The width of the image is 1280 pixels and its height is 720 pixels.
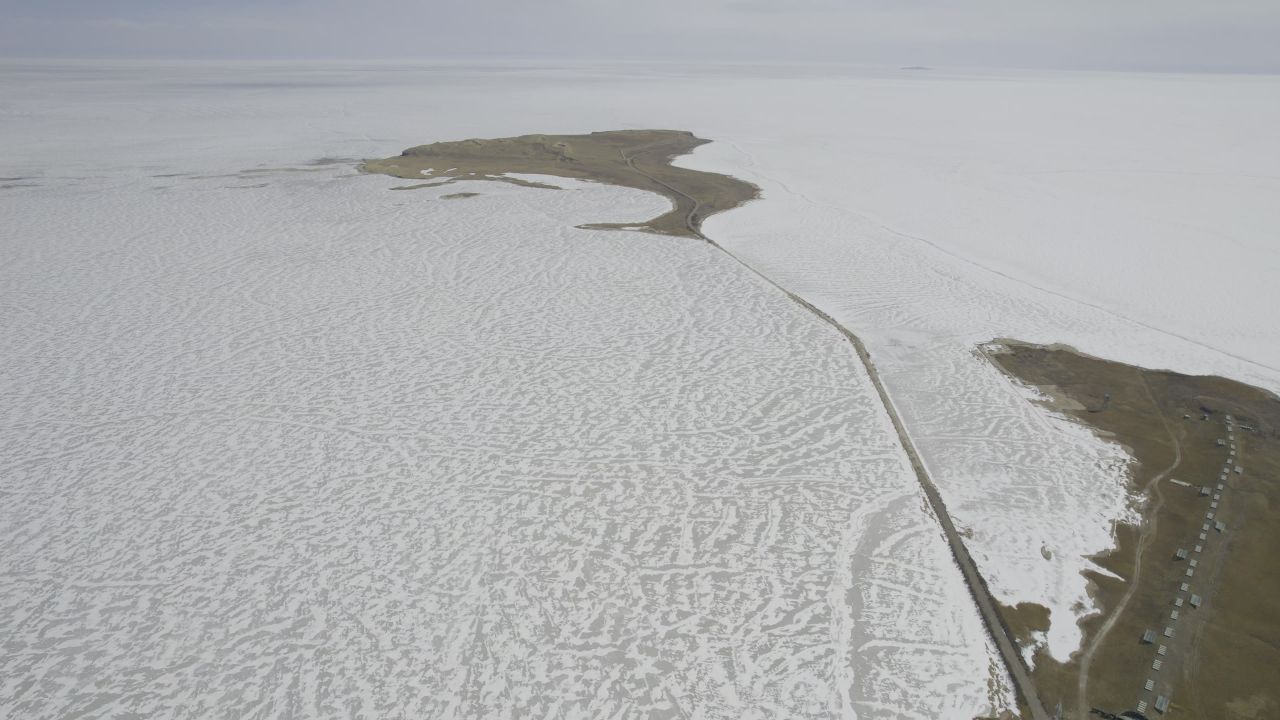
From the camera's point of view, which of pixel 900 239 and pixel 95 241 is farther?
pixel 900 239

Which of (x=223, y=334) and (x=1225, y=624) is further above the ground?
(x=223, y=334)

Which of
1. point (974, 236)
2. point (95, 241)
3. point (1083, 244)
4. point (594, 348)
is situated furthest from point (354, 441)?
point (1083, 244)

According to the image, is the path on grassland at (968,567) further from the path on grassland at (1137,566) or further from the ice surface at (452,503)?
the path on grassland at (1137,566)

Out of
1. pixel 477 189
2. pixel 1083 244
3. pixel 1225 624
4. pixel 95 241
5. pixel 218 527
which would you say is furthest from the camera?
pixel 477 189

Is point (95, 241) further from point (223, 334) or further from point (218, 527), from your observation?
point (218, 527)

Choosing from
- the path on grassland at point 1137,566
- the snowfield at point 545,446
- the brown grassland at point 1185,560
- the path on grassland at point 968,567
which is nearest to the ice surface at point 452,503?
the snowfield at point 545,446

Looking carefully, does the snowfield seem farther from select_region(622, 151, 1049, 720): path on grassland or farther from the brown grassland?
the brown grassland

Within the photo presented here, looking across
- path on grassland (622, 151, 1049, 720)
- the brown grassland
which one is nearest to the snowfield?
A: path on grassland (622, 151, 1049, 720)

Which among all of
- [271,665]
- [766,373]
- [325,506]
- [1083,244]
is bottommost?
[271,665]

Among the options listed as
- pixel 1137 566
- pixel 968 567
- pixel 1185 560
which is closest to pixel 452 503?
pixel 968 567
